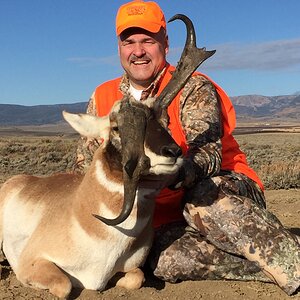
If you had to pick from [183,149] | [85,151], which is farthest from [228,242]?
[85,151]

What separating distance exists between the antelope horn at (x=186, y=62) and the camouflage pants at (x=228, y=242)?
3.46ft

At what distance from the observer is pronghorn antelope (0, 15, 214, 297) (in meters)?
4.13

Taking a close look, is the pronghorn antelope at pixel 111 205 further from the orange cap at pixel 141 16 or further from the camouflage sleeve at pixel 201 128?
the orange cap at pixel 141 16

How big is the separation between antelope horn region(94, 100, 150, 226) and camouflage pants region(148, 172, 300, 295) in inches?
46.6

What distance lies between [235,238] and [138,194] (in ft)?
3.82

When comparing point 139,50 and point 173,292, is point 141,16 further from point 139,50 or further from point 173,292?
point 173,292

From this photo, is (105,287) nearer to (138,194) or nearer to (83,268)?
(83,268)

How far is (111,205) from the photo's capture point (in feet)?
15.2

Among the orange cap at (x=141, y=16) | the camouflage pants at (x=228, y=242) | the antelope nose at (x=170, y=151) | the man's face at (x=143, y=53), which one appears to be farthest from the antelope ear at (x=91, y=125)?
the orange cap at (x=141, y=16)

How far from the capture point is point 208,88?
5777mm

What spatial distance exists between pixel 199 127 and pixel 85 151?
59.5 inches

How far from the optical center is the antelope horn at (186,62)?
4.68 m

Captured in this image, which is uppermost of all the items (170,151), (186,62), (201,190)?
(186,62)

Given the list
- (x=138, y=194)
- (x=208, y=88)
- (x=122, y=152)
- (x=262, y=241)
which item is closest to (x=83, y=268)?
(x=138, y=194)
